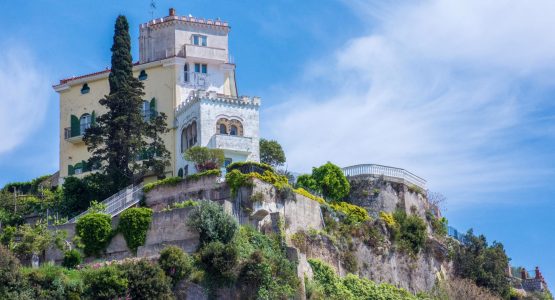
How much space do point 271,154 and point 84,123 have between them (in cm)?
979

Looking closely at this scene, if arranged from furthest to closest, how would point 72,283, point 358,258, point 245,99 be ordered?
1. point 245,99
2. point 358,258
3. point 72,283

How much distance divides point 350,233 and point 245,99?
891 cm

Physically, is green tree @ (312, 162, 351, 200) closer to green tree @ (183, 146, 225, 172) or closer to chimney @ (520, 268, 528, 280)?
green tree @ (183, 146, 225, 172)

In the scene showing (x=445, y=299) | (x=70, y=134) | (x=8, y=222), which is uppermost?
(x=70, y=134)

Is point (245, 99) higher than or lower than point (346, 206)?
higher

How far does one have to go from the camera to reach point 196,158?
63.1 metres

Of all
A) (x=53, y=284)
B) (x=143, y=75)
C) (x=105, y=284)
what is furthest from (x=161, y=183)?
(x=53, y=284)

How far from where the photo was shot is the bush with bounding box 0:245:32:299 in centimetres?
5141

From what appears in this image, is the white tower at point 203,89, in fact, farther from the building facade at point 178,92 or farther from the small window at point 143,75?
the small window at point 143,75

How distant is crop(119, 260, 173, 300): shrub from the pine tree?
11.1 metres

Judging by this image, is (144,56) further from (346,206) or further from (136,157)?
(346,206)

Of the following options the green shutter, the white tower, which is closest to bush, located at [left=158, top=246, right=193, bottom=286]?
the white tower

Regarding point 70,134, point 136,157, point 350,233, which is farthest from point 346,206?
point 70,134

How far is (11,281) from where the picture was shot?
51.8m
